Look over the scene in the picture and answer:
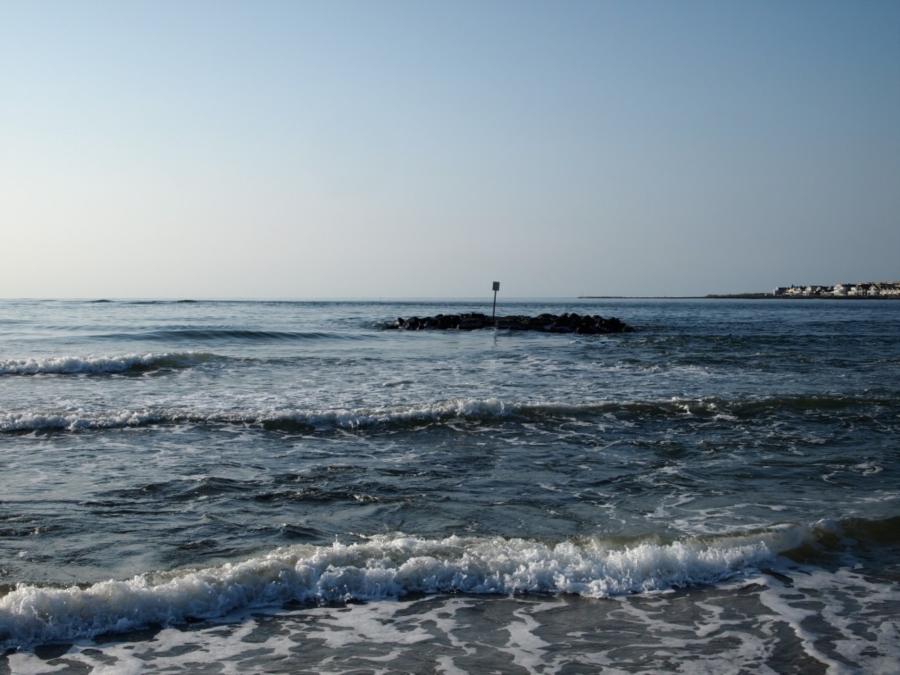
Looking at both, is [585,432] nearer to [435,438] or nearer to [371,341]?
[435,438]

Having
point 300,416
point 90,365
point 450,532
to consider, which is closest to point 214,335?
point 90,365

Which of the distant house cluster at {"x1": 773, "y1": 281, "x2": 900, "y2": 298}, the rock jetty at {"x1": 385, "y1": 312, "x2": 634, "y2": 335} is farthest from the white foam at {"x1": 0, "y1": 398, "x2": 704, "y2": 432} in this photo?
the distant house cluster at {"x1": 773, "y1": 281, "x2": 900, "y2": 298}

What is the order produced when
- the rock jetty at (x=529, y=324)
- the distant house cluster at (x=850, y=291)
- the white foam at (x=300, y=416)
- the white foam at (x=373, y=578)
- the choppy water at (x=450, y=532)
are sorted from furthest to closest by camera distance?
the distant house cluster at (x=850, y=291)
the rock jetty at (x=529, y=324)
the white foam at (x=300, y=416)
the white foam at (x=373, y=578)
the choppy water at (x=450, y=532)

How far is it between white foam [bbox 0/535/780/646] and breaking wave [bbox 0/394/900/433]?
239 inches

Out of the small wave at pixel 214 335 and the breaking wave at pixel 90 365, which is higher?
the small wave at pixel 214 335

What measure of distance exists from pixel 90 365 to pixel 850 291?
16857 cm

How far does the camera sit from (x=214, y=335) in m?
33.9

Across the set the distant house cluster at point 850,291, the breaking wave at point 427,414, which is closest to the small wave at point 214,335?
the breaking wave at point 427,414

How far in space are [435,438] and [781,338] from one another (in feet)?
90.2

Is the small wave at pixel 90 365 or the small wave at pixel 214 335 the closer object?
the small wave at pixel 90 365

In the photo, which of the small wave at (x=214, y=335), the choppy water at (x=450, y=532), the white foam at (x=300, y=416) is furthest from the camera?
the small wave at (x=214, y=335)

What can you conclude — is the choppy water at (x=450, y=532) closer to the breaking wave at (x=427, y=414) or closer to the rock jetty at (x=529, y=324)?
the breaking wave at (x=427, y=414)

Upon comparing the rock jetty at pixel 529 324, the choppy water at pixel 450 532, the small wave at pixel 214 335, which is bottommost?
the choppy water at pixel 450 532

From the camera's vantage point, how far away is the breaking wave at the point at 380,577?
15.4 ft
